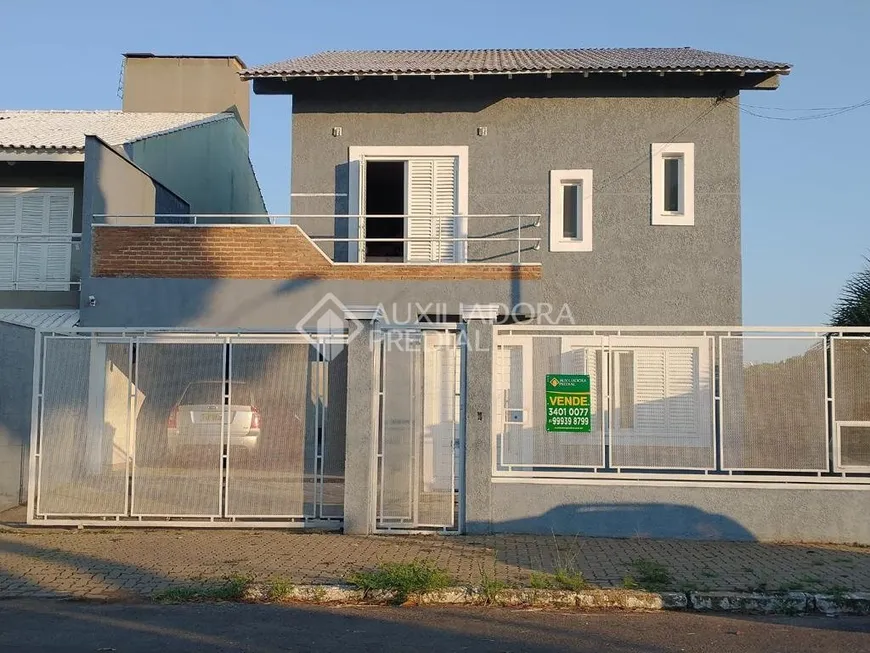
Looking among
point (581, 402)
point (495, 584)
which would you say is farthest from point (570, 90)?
point (495, 584)

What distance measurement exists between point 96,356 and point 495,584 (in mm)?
5889

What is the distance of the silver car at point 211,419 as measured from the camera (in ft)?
34.9

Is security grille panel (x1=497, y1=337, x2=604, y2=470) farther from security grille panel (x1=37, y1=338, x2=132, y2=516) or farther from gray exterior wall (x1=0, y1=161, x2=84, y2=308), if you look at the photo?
gray exterior wall (x1=0, y1=161, x2=84, y2=308)

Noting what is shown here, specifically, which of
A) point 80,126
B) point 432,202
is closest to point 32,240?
point 80,126

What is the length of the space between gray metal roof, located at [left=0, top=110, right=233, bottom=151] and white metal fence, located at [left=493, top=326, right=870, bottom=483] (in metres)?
9.35

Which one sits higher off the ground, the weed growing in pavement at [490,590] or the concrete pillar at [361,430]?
the concrete pillar at [361,430]

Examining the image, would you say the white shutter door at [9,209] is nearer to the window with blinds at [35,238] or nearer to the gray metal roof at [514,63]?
the window with blinds at [35,238]

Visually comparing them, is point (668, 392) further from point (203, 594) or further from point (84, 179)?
point (84, 179)

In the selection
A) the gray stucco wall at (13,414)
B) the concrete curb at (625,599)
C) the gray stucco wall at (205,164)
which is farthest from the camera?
the gray stucco wall at (205,164)

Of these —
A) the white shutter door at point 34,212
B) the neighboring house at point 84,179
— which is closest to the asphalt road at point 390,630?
the neighboring house at point 84,179

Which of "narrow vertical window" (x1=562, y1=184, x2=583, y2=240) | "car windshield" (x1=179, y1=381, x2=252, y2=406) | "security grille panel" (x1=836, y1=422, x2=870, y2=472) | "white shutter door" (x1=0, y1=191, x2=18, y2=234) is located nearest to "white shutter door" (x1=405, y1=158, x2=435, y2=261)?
"narrow vertical window" (x1=562, y1=184, x2=583, y2=240)

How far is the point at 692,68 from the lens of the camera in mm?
15656

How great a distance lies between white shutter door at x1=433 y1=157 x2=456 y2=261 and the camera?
53.6 ft

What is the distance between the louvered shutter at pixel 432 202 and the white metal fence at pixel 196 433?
19.8 feet
